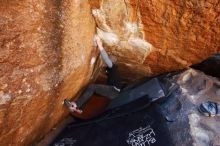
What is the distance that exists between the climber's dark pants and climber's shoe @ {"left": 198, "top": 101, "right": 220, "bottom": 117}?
870 millimetres

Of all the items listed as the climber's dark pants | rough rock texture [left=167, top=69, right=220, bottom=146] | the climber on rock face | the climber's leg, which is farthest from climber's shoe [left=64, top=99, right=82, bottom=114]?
rough rock texture [left=167, top=69, right=220, bottom=146]

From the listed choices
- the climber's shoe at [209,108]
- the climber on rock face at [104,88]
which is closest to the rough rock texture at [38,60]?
the climber on rock face at [104,88]

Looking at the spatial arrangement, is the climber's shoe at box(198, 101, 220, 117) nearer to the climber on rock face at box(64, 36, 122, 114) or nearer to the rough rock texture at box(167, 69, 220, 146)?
the rough rock texture at box(167, 69, 220, 146)

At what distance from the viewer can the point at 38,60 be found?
8.38 feet

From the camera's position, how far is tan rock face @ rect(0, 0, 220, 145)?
7.79ft

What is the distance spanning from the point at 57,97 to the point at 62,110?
0.91 feet

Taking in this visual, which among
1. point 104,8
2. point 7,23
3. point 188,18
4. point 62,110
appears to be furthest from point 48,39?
point 188,18

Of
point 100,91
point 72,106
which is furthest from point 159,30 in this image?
point 72,106

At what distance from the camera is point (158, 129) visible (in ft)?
9.63

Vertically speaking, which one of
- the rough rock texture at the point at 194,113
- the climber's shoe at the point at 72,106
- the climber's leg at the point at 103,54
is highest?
the climber's leg at the point at 103,54

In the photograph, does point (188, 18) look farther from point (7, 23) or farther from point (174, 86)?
point (7, 23)

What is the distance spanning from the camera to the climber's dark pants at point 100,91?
3.36 metres

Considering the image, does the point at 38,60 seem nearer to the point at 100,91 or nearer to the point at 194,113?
the point at 100,91

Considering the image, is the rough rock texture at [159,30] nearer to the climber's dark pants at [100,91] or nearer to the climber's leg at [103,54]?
the climber's leg at [103,54]
